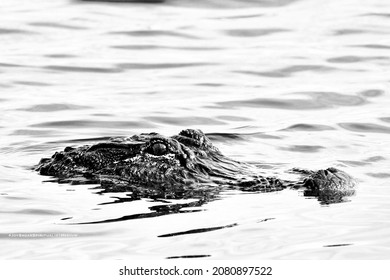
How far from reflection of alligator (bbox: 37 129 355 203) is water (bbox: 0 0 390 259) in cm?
24

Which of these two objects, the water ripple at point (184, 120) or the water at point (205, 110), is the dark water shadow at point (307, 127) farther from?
the water ripple at point (184, 120)

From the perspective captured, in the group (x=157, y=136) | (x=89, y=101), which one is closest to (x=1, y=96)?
(x=89, y=101)

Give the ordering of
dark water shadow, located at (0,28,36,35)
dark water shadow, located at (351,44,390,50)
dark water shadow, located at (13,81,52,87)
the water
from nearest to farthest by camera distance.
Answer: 1. the water
2. dark water shadow, located at (13,81,52,87)
3. dark water shadow, located at (351,44,390,50)
4. dark water shadow, located at (0,28,36,35)

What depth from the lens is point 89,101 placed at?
15.7 metres

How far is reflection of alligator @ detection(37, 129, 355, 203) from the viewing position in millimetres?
10375

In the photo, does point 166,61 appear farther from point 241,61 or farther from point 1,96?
point 1,96

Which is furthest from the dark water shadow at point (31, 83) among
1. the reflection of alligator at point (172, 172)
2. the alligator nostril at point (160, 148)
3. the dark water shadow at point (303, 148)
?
the alligator nostril at point (160, 148)

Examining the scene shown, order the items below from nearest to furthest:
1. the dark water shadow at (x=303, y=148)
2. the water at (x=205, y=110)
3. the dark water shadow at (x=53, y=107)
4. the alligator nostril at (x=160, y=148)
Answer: the water at (x=205, y=110) → the alligator nostril at (x=160, y=148) → the dark water shadow at (x=303, y=148) → the dark water shadow at (x=53, y=107)

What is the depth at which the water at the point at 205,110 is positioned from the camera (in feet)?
29.2

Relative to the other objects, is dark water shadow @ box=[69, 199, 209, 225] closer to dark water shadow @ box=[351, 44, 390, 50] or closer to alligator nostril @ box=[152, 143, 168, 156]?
alligator nostril @ box=[152, 143, 168, 156]

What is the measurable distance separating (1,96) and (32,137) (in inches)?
113

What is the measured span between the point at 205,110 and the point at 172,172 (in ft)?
15.1

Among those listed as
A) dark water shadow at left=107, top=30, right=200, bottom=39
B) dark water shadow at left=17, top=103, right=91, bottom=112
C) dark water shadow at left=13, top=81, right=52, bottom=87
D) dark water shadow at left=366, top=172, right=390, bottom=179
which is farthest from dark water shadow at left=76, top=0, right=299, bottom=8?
dark water shadow at left=366, top=172, right=390, bottom=179

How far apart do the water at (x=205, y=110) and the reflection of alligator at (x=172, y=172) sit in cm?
24
